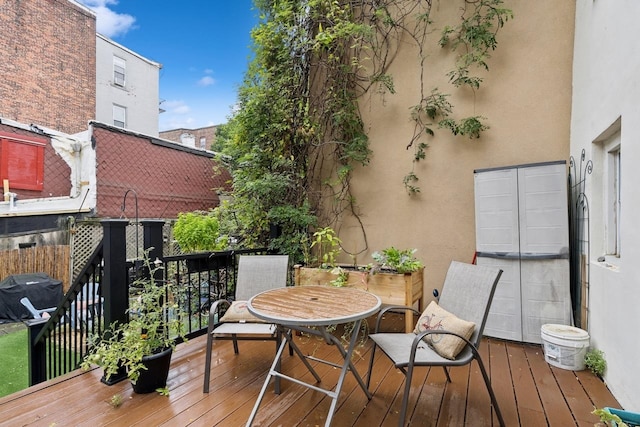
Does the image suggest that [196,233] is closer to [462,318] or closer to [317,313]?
[317,313]

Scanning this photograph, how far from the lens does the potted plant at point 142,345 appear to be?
2.28 meters

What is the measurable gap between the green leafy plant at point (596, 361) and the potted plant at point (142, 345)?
327cm

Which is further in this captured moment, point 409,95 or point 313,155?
point 313,155

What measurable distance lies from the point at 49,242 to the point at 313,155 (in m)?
6.66

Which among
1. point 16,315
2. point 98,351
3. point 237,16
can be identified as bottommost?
point 16,315

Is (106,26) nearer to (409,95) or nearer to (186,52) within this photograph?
(186,52)

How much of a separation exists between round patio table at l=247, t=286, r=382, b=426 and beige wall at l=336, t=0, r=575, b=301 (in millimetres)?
2000

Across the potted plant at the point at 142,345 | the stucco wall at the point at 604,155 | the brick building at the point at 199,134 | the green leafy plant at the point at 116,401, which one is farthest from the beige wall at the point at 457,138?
the brick building at the point at 199,134

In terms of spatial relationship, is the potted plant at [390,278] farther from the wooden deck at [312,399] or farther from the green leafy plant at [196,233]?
the green leafy plant at [196,233]

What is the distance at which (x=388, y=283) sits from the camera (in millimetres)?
3309

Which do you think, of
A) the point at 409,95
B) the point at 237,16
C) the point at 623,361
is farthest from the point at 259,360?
the point at 237,16

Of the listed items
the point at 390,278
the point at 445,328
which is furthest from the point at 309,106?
the point at 445,328

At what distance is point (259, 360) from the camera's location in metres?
2.91

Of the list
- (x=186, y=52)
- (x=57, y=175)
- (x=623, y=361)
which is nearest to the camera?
(x=623, y=361)
